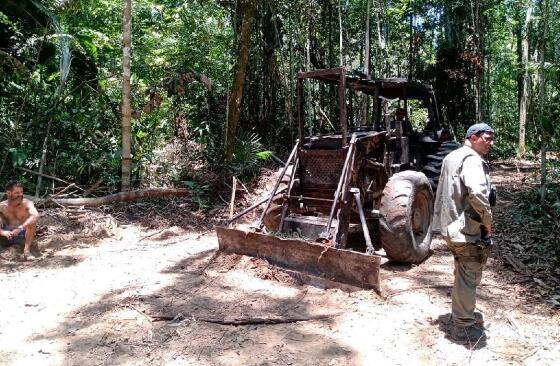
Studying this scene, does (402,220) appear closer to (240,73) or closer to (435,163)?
(435,163)

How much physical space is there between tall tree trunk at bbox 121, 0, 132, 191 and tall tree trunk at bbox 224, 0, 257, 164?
1.82 metres

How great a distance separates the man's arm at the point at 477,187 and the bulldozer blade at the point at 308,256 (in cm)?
111

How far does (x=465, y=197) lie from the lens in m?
3.54

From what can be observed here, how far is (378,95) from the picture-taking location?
6340mm

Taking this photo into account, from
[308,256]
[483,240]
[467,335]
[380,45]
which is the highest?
[380,45]

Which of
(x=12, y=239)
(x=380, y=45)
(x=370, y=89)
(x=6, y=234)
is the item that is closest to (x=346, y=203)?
(x=370, y=89)

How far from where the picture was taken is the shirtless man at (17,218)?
5.59 m

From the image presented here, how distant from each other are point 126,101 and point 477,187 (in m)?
5.96

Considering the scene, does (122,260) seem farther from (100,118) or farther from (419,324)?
(100,118)

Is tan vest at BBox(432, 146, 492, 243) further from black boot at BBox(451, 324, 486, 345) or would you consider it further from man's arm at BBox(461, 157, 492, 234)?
black boot at BBox(451, 324, 486, 345)

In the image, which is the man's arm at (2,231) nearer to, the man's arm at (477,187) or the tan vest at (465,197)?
the tan vest at (465,197)

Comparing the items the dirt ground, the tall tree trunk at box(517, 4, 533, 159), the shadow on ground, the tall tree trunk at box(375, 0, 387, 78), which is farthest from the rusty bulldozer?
the tall tree trunk at box(517, 4, 533, 159)

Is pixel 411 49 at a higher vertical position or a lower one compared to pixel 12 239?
higher

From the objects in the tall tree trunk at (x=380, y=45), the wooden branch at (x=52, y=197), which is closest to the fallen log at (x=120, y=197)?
the wooden branch at (x=52, y=197)
